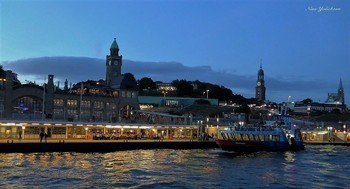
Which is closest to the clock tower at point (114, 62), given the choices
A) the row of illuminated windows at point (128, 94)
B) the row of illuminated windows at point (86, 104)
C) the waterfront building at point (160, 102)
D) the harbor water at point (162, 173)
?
the waterfront building at point (160, 102)

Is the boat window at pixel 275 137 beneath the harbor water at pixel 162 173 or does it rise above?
above

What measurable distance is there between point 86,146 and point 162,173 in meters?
28.5

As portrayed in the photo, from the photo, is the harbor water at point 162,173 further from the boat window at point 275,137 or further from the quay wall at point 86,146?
the boat window at point 275,137

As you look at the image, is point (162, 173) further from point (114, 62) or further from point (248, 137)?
point (114, 62)

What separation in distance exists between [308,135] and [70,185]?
11174 cm

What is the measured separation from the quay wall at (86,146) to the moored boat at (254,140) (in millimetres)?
9194

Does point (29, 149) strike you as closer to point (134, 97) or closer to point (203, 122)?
point (203, 122)

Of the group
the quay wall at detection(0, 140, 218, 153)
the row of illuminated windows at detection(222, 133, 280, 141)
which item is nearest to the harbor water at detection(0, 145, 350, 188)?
the quay wall at detection(0, 140, 218, 153)

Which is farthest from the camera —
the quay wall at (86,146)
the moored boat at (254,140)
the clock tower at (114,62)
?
the clock tower at (114,62)

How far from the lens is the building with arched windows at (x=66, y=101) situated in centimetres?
10606

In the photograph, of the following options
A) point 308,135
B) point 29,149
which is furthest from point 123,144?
point 308,135

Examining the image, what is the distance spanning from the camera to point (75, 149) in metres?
73.2

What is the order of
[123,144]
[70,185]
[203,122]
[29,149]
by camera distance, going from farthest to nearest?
[203,122] < [123,144] < [29,149] < [70,185]

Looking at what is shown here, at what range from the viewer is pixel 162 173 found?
160 feet
